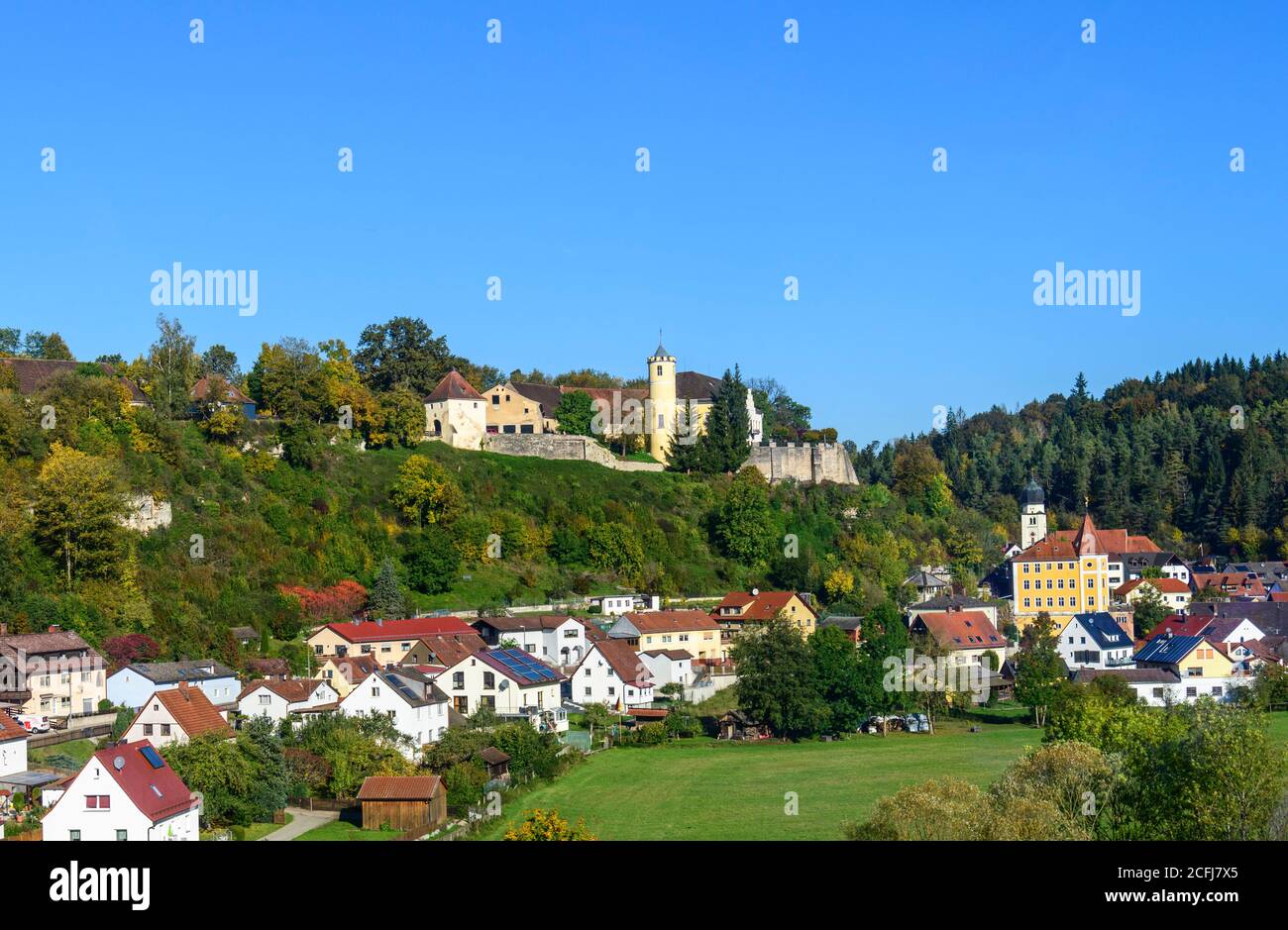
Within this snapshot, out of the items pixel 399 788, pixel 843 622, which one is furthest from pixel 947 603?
pixel 399 788

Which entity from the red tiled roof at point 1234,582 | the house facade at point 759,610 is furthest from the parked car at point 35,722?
the red tiled roof at point 1234,582

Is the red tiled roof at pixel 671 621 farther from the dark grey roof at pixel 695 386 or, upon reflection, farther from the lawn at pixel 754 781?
the dark grey roof at pixel 695 386

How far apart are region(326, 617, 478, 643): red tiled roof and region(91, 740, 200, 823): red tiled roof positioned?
15.0 meters

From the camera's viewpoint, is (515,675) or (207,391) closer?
(515,675)

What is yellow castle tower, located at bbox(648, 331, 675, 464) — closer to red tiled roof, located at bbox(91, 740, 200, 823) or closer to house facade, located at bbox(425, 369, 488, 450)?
house facade, located at bbox(425, 369, 488, 450)

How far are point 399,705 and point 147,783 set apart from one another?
976cm

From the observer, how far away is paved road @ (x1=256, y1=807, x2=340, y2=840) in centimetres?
2400

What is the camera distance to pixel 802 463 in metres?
64.6

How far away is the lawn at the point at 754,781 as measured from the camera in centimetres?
2620

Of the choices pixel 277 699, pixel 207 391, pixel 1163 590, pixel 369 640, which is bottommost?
pixel 277 699

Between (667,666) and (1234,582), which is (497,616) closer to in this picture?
(667,666)

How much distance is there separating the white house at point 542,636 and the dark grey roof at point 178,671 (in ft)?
30.5

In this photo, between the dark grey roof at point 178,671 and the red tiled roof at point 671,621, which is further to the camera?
the red tiled roof at point 671,621

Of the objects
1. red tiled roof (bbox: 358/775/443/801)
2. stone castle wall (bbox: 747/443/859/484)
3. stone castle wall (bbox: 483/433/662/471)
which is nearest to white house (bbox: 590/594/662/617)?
stone castle wall (bbox: 483/433/662/471)
